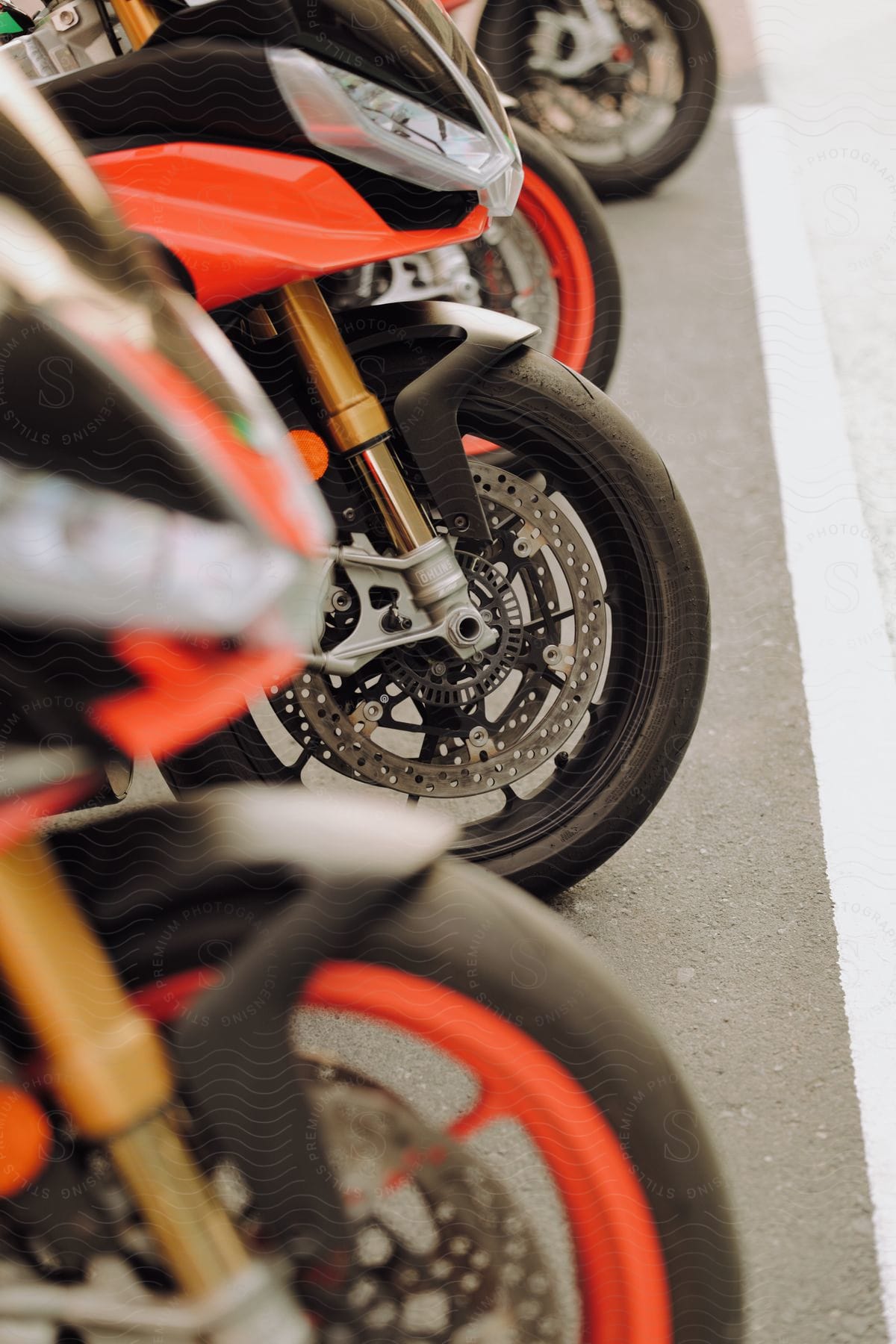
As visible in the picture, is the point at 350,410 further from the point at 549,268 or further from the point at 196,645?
the point at 549,268

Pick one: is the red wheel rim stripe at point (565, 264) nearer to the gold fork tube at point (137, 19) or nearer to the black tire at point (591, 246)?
the black tire at point (591, 246)

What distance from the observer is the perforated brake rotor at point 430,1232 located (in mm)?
924

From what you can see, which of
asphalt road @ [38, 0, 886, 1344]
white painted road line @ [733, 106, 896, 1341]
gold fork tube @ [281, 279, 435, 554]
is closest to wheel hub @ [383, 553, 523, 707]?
gold fork tube @ [281, 279, 435, 554]

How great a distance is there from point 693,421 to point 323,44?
6.16 feet

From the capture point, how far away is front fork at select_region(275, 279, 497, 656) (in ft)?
4.85

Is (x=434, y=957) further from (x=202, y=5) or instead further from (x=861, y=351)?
(x=861, y=351)

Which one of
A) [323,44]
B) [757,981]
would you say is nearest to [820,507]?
[757,981]

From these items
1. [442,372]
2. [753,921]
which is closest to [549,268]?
[442,372]

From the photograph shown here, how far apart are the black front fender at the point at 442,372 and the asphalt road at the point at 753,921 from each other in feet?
2.09

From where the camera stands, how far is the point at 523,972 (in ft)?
2.91

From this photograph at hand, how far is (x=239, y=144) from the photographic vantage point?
140 centimetres

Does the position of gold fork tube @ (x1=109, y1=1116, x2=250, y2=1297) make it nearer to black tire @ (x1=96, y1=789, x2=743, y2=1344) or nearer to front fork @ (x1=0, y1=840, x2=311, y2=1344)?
front fork @ (x1=0, y1=840, x2=311, y2=1344)

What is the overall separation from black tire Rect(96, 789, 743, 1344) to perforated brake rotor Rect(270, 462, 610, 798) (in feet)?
2.29

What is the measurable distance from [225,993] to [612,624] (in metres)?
0.95
